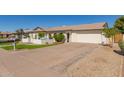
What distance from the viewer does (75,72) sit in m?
7.05

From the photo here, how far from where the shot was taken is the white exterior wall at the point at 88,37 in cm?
2262

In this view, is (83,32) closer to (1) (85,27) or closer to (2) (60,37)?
(1) (85,27)

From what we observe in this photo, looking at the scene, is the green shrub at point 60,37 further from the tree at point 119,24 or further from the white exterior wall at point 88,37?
the tree at point 119,24

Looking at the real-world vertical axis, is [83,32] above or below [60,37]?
above

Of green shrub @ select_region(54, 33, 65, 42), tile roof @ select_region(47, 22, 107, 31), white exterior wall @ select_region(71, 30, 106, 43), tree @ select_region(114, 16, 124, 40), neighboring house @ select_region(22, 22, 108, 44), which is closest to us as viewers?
tree @ select_region(114, 16, 124, 40)

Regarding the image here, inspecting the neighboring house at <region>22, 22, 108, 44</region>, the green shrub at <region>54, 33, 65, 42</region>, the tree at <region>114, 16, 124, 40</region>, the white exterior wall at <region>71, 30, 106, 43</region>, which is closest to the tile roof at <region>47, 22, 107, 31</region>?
the neighboring house at <region>22, 22, 108, 44</region>

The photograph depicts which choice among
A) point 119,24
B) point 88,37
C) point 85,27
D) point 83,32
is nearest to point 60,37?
point 83,32

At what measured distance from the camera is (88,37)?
24.0 m

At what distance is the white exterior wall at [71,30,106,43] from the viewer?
74.2 ft

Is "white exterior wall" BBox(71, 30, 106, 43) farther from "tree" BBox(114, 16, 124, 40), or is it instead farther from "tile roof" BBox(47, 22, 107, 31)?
"tree" BBox(114, 16, 124, 40)

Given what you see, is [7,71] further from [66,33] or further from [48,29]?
[48,29]

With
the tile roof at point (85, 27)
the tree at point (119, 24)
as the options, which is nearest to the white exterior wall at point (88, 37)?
the tile roof at point (85, 27)
